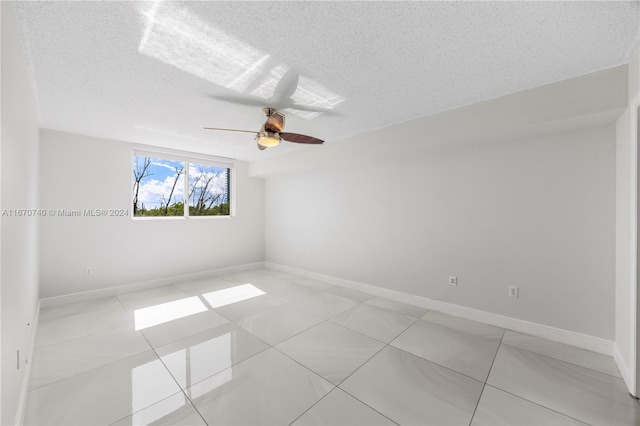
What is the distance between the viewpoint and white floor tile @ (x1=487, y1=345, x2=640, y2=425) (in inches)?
65.1

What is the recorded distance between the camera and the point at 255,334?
2732mm

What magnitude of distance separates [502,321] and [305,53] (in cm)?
347

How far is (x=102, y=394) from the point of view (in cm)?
180

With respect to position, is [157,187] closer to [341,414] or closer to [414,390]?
[341,414]

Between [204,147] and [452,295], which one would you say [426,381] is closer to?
[452,295]

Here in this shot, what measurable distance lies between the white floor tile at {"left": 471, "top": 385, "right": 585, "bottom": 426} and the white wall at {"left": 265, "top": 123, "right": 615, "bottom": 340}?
132 cm

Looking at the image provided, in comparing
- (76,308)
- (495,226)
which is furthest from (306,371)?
(76,308)

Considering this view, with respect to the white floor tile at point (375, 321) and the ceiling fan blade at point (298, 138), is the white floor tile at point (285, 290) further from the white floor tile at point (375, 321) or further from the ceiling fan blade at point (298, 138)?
the ceiling fan blade at point (298, 138)

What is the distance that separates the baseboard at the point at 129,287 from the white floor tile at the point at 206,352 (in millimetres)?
2259

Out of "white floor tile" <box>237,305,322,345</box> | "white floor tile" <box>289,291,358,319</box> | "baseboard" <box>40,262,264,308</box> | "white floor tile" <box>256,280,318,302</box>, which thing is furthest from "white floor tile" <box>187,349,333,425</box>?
"baseboard" <box>40,262,264,308</box>

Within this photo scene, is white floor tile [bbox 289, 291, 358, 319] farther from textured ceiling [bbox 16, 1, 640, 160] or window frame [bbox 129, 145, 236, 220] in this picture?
window frame [bbox 129, 145, 236, 220]

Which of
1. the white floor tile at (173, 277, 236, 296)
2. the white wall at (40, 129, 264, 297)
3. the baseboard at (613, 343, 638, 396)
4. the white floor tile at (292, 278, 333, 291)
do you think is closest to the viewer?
the baseboard at (613, 343, 638, 396)

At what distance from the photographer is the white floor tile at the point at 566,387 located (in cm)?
165

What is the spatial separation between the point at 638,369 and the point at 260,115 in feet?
13.1
